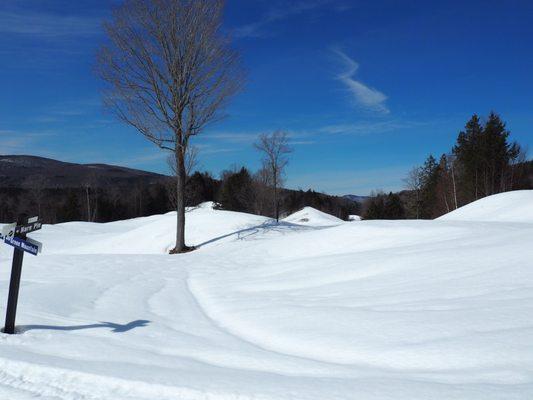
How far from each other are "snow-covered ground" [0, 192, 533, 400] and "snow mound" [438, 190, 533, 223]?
9.44 metres

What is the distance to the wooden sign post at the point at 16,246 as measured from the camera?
4.11m

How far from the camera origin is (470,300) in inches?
178

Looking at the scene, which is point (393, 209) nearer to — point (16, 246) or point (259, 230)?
point (259, 230)

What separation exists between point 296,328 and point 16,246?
122 inches

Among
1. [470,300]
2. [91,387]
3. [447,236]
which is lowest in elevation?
[91,387]

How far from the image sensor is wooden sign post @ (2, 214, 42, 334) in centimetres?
411

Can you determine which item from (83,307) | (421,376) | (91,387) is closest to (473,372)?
(421,376)

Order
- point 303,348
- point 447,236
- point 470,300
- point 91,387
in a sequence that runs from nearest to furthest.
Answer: point 91,387, point 303,348, point 470,300, point 447,236

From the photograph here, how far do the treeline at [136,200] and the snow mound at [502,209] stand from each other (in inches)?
1024

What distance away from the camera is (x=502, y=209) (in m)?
18.6

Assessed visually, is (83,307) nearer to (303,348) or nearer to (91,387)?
(91,387)

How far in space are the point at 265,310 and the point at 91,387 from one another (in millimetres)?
2792

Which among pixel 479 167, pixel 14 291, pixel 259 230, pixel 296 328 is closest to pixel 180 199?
pixel 259 230

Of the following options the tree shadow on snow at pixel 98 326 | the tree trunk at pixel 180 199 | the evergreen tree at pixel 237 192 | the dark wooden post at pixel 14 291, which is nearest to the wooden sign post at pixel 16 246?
the dark wooden post at pixel 14 291
